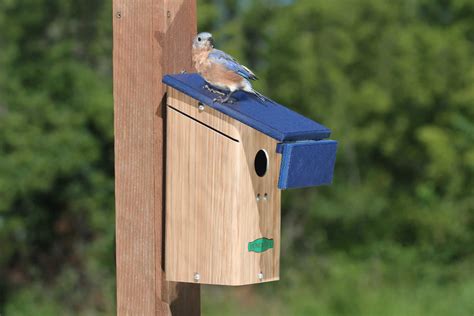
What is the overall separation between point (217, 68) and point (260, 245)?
0.64 metres

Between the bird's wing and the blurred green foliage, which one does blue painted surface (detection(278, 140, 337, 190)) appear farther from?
the blurred green foliage

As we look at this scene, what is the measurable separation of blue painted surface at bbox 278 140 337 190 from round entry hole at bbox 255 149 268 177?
0.14m

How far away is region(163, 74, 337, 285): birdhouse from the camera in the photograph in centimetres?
330

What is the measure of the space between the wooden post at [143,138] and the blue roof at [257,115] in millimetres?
90

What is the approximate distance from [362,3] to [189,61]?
7.04 meters

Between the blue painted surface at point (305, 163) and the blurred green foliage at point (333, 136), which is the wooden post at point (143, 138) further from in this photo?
the blurred green foliage at point (333, 136)

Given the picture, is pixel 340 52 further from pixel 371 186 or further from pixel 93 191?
pixel 93 191

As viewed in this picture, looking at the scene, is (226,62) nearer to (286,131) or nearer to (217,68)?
(217,68)

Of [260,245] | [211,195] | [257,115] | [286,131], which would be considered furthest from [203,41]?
[260,245]

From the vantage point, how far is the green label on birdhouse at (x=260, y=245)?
3396 millimetres

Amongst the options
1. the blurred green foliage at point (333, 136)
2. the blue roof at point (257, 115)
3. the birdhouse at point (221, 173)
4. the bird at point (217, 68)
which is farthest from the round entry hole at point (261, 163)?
the blurred green foliage at point (333, 136)

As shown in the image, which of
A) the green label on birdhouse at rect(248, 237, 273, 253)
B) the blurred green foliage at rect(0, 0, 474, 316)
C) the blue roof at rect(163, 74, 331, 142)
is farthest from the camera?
the blurred green foliage at rect(0, 0, 474, 316)

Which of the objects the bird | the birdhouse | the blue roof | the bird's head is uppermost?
the bird's head

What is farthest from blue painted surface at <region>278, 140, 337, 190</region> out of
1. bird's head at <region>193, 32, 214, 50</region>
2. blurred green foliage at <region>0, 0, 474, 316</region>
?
blurred green foliage at <region>0, 0, 474, 316</region>
